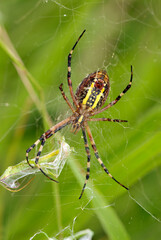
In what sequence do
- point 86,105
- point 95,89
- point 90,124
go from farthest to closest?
point 90,124
point 86,105
point 95,89

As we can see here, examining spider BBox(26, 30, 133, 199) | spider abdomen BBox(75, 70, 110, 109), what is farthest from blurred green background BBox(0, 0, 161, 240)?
spider abdomen BBox(75, 70, 110, 109)

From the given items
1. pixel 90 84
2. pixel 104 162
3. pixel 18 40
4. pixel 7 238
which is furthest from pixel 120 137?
pixel 18 40

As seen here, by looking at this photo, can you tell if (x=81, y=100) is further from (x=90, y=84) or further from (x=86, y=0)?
(x=86, y=0)

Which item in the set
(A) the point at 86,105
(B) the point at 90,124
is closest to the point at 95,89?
(A) the point at 86,105

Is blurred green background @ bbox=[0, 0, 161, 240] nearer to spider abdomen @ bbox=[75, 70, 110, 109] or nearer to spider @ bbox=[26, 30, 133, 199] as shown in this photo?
spider @ bbox=[26, 30, 133, 199]

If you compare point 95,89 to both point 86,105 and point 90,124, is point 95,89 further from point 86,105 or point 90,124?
point 90,124

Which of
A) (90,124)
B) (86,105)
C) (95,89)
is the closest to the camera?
(95,89)
